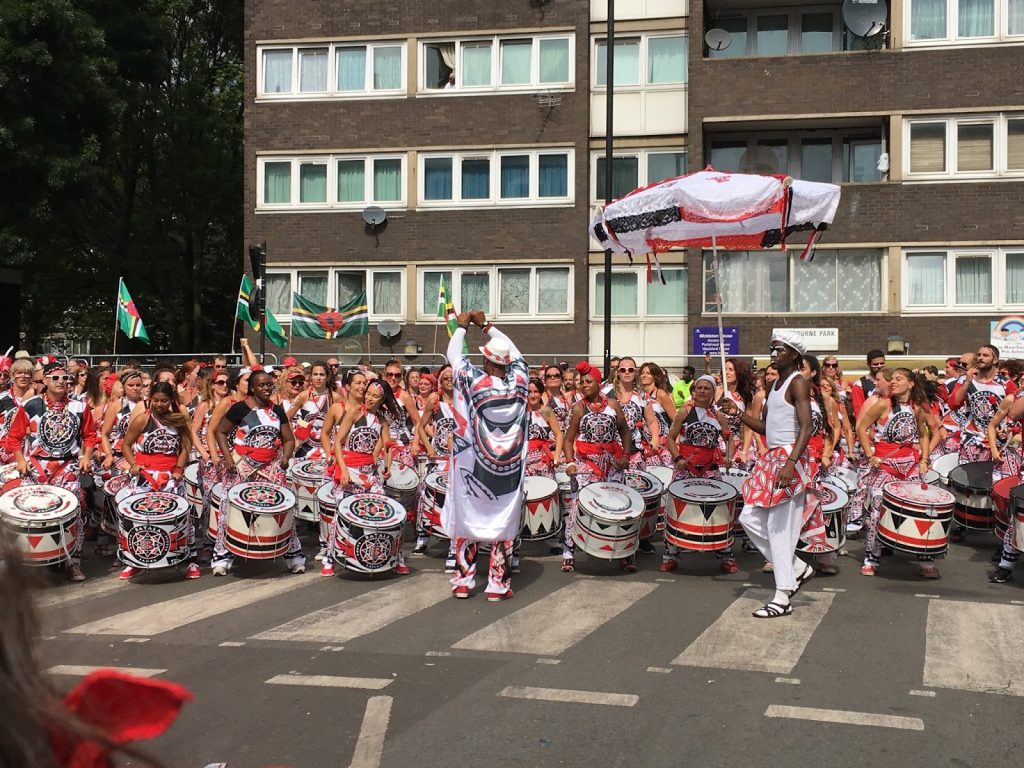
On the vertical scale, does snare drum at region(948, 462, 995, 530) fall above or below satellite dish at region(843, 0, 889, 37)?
below

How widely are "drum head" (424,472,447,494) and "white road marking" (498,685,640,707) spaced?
5452 mm

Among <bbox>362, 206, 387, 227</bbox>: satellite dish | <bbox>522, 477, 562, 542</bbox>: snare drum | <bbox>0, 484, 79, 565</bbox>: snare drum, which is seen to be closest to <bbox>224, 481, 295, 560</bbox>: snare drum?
<bbox>0, 484, 79, 565</bbox>: snare drum

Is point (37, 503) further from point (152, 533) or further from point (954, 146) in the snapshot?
point (954, 146)

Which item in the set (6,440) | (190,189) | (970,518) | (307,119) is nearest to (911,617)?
(970,518)

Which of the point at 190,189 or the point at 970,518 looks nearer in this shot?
the point at 970,518

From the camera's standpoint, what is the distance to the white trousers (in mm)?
8984

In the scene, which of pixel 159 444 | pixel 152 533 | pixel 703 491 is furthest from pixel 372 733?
pixel 159 444

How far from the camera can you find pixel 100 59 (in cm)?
3186

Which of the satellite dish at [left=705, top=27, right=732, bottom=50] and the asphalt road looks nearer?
the asphalt road

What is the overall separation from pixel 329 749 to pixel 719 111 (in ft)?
77.6

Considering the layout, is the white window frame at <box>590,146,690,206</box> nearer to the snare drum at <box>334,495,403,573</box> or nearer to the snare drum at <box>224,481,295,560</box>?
the snare drum at <box>334,495,403,573</box>

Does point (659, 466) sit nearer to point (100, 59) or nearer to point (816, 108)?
point (816, 108)

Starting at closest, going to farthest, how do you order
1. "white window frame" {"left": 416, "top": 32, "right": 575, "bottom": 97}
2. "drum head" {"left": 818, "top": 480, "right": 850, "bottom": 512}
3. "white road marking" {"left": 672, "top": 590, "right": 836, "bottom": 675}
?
1. "white road marking" {"left": 672, "top": 590, "right": 836, "bottom": 675}
2. "drum head" {"left": 818, "top": 480, "right": 850, "bottom": 512}
3. "white window frame" {"left": 416, "top": 32, "right": 575, "bottom": 97}

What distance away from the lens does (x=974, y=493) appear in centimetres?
1175
